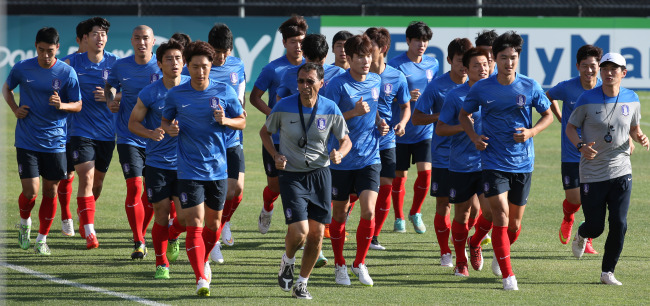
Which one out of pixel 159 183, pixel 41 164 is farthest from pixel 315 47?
pixel 41 164

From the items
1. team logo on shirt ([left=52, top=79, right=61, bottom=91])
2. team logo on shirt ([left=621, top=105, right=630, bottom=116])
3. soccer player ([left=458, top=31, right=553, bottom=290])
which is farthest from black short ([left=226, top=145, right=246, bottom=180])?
team logo on shirt ([left=621, top=105, right=630, bottom=116])

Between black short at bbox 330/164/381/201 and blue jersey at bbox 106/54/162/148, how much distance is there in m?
2.28

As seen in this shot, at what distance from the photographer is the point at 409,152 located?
1100 centimetres

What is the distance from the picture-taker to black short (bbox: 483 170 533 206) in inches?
320

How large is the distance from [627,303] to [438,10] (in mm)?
21989

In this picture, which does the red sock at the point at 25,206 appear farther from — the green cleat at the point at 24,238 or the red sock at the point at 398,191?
the red sock at the point at 398,191

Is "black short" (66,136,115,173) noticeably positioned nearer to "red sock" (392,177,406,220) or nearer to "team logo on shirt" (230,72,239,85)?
"team logo on shirt" (230,72,239,85)

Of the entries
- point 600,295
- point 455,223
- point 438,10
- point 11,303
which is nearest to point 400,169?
point 455,223

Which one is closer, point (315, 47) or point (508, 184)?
point (508, 184)

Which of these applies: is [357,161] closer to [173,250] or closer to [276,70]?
[173,250]

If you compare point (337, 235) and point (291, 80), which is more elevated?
point (291, 80)

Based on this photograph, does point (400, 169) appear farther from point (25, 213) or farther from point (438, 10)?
point (438, 10)

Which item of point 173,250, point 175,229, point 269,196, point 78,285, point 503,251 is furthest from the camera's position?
point 269,196

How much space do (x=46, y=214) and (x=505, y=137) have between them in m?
4.87
